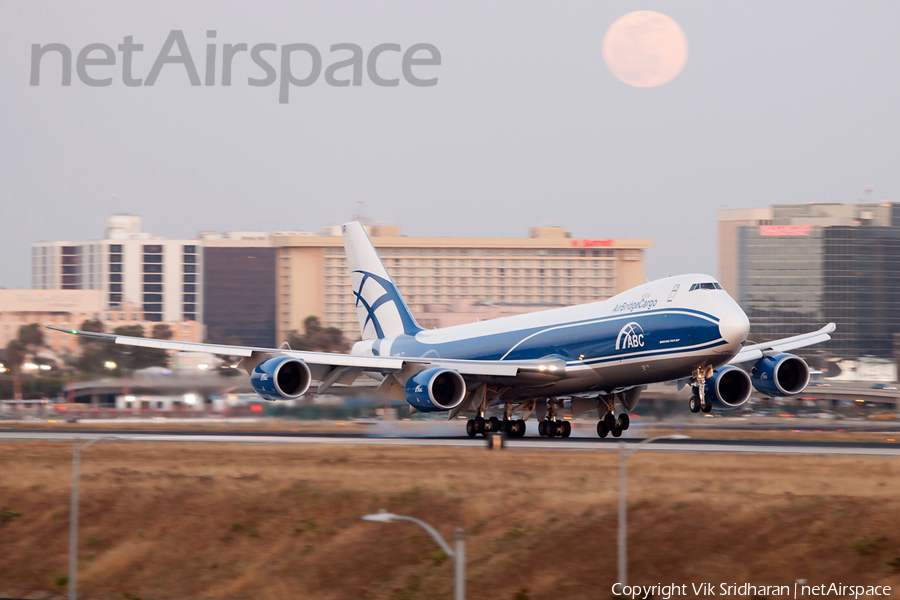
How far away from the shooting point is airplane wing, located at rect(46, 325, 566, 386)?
143 feet

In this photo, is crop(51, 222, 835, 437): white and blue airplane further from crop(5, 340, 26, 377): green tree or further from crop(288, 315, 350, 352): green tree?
crop(288, 315, 350, 352): green tree

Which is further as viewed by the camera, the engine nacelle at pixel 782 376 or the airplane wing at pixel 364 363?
the airplane wing at pixel 364 363

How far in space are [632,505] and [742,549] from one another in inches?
150

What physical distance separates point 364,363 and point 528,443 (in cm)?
782

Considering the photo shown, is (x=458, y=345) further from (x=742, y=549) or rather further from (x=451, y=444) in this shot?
(x=742, y=549)

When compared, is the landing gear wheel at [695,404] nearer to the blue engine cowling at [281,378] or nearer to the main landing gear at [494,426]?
the main landing gear at [494,426]

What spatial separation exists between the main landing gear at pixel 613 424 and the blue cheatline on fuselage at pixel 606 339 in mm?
4511

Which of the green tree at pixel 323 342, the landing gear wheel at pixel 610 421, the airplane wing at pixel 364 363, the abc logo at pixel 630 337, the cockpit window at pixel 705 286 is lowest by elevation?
the green tree at pixel 323 342

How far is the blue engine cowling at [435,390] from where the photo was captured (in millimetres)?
42656

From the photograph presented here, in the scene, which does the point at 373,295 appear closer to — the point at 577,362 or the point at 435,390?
the point at 435,390

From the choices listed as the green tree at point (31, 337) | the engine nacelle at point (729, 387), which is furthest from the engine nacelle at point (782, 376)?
the green tree at point (31, 337)

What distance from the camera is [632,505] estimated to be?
104 feet

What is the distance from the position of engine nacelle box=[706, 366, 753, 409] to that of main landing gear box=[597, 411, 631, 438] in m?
4.37

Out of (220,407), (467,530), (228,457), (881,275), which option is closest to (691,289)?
(467,530)
